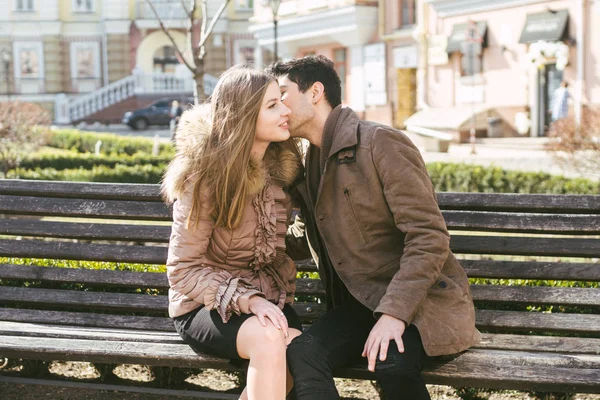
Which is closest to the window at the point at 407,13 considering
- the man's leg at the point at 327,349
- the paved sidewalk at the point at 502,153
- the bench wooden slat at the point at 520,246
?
the paved sidewalk at the point at 502,153

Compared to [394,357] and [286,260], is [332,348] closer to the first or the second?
[394,357]

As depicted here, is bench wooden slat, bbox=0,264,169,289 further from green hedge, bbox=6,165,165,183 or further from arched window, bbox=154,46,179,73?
arched window, bbox=154,46,179,73

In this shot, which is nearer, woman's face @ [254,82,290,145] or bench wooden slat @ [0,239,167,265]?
woman's face @ [254,82,290,145]

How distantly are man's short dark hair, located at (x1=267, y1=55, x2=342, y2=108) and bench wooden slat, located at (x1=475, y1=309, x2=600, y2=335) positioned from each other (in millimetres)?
1215

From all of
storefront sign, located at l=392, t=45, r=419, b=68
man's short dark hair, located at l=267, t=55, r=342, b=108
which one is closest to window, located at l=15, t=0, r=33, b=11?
storefront sign, located at l=392, t=45, r=419, b=68

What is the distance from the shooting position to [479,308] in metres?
4.36

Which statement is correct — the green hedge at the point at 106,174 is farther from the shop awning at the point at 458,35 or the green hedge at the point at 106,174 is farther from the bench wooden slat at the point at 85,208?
the shop awning at the point at 458,35

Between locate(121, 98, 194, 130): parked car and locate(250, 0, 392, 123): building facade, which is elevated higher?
locate(250, 0, 392, 123): building facade

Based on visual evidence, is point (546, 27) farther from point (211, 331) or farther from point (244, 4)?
point (244, 4)

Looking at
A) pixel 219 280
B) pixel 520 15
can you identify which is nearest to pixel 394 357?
pixel 219 280

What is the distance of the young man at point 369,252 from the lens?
130 inches

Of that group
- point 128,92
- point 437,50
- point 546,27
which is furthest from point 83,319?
point 128,92

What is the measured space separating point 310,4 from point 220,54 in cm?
1071

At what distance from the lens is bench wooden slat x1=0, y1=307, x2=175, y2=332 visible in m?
4.25
